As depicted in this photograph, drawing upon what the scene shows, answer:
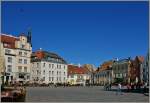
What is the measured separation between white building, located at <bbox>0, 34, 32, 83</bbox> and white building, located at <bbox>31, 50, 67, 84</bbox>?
31.9ft

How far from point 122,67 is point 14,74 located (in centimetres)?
4480

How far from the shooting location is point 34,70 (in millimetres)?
117312

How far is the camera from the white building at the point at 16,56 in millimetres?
99250

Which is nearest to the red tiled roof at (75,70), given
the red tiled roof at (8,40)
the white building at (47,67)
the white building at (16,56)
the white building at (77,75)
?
the white building at (77,75)

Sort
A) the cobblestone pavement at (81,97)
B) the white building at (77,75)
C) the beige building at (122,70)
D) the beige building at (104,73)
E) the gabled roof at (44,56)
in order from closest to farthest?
1. the cobblestone pavement at (81,97)
2. the gabled roof at (44,56)
3. the beige building at (122,70)
4. the white building at (77,75)
5. the beige building at (104,73)

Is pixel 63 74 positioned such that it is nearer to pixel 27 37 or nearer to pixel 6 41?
pixel 27 37

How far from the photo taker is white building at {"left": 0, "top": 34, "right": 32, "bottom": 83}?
Answer: 99.2 m

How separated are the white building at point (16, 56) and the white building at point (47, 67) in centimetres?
973

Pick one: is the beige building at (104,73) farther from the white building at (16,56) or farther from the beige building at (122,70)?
the white building at (16,56)

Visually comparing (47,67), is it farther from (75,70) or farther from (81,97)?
(81,97)

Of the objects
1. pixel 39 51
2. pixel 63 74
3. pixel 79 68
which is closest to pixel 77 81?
pixel 79 68

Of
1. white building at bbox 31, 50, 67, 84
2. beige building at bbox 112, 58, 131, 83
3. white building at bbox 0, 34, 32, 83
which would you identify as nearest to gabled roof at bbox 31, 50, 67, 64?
white building at bbox 31, 50, 67, 84

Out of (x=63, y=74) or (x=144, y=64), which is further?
(x=63, y=74)

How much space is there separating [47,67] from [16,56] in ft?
58.8
